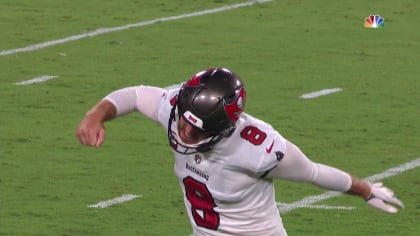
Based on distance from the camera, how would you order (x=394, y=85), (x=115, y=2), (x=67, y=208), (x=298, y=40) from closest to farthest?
(x=67, y=208)
(x=394, y=85)
(x=298, y=40)
(x=115, y=2)

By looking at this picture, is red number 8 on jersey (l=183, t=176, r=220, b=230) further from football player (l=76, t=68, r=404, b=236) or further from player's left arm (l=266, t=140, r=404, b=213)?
player's left arm (l=266, t=140, r=404, b=213)

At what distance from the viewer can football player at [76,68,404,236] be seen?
589cm

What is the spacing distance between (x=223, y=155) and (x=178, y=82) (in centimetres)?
765

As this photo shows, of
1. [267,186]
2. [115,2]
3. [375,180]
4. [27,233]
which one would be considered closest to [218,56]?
[115,2]

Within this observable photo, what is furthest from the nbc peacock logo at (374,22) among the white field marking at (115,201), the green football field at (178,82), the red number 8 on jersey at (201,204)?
the red number 8 on jersey at (201,204)

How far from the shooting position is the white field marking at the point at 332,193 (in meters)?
9.82

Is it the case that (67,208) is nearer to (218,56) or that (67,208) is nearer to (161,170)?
(161,170)

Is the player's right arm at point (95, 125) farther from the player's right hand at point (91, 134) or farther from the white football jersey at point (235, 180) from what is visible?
the white football jersey at point (235, 180)

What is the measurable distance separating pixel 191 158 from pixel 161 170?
4.68 meters

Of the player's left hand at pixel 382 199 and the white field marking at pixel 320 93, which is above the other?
the player's left hand at pixel 382 199

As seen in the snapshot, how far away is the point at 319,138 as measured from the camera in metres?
11.8

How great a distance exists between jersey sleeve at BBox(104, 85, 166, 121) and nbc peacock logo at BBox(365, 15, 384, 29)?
1045 centimetres

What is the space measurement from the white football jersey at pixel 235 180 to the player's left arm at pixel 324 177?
0.16 feet

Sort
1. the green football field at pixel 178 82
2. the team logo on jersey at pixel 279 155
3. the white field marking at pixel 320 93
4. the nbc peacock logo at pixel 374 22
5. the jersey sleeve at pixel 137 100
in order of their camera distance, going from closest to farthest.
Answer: the team logo on jersey at pixel 279 155
the jersey sleeve at pixel 137 100
the green football field at pixel 178 82
the white field marking at pixel 320 93
the nbc peacock logo at pixel 374 22
